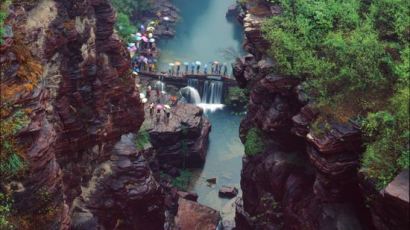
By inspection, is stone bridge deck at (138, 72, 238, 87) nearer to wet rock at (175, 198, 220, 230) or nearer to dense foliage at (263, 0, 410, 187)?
wet rock at (175, 198, 220, 230)

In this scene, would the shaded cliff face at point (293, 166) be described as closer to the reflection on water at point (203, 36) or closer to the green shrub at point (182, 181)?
the green shrub at point (182, 181)

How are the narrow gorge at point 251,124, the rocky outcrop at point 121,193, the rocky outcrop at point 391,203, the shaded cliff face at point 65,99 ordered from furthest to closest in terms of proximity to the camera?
the rocky outcrop at point 121,193, the shaded cliff face at point 65,99, the narrow gorge at point 251,124, the rocky outcrop at point 391,203

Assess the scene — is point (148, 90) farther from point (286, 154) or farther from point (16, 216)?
point (16, 216)

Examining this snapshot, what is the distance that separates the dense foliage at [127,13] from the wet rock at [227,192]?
2111 centimetres

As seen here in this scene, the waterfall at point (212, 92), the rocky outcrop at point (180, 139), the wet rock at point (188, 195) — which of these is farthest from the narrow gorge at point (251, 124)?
the waterfall at point (212, 92)

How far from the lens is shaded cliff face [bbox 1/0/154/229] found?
1852 cm

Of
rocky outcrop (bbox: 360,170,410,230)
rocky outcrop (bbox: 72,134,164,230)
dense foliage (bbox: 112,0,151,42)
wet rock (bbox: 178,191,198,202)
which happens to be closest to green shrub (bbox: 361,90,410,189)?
rocky outcrop (bbox: 360,170,410,230)

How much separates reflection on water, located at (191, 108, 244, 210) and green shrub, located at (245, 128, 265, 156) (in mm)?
13001

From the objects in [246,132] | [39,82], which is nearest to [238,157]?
[246,132]

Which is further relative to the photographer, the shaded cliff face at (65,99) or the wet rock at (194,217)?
the wet rock at (194,217)

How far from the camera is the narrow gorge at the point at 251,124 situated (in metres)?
18.1

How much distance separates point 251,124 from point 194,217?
352 inches

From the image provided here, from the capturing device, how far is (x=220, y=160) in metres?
48.4

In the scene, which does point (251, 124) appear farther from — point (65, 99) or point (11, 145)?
point (11, 145)
